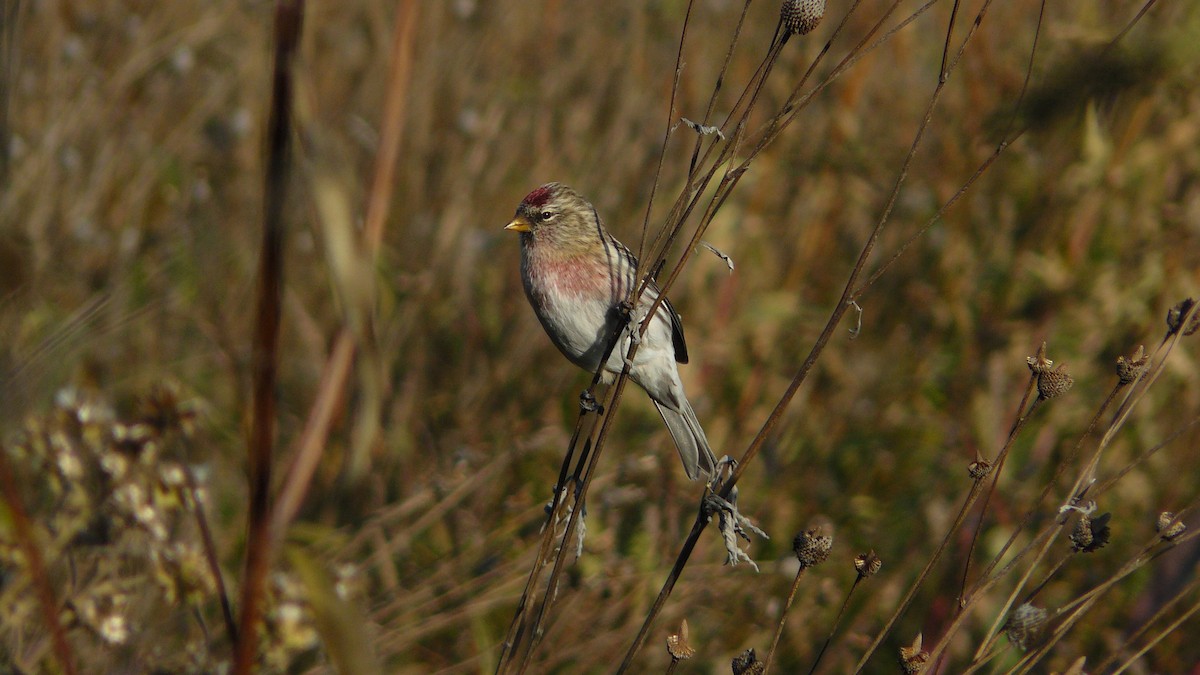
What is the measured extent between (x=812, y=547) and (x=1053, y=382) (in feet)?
1.30

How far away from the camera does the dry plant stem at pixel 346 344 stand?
0.72 meters

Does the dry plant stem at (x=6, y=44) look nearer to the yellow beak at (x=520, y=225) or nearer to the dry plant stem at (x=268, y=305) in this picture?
the dry plant stem at (x=268, y=305)

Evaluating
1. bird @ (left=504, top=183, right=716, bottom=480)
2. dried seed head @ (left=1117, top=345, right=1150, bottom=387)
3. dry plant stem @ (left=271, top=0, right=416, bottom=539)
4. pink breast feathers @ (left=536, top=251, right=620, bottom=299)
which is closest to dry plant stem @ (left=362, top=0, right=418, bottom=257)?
dry plant stem @ (left=271, top=0, right=416, bottom=539)

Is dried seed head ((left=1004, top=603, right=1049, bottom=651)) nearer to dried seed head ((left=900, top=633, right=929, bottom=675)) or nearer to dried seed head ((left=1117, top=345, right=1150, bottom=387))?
dried seed head ((left=900, top=633, right=929, bottom=675))

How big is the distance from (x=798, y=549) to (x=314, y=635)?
55.6 inches

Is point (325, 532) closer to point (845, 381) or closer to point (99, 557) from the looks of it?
point (99, 557)

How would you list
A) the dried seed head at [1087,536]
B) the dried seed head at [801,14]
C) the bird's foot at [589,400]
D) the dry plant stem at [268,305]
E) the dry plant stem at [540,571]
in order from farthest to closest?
the bird's foot at [589,400] → the dry plant stem at [540,571] → the dried seed head at [1087,536] → the dried seed head at [801,14] → the dry plant stem at [268,305]

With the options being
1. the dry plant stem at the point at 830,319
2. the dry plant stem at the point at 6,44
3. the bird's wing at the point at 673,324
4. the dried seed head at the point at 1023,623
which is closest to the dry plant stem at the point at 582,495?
the dry plant stem at the point at 830,319

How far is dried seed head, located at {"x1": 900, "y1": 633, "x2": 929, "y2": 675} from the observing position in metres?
1.45

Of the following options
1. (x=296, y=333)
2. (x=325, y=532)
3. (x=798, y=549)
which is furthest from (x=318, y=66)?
(x=798, y=549)

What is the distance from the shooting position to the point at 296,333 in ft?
14.1

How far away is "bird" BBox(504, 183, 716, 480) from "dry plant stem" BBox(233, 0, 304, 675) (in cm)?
191

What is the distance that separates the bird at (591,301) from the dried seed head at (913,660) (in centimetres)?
117

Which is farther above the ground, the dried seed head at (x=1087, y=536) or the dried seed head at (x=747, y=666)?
the dried seed head at (x=1087, y=536)
